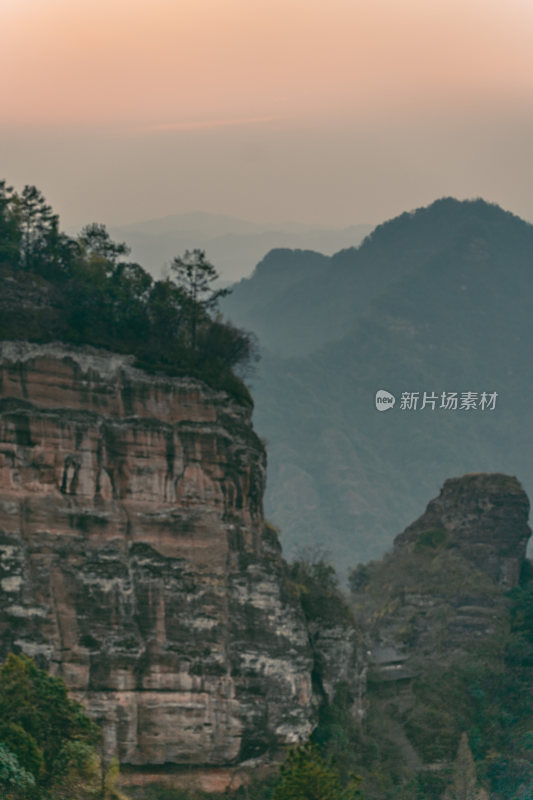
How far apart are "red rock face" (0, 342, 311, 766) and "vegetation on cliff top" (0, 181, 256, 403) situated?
4.04ft

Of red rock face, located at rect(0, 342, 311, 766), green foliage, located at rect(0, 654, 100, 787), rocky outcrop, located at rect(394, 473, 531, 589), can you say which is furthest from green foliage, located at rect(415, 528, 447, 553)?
green foliage, located at rect(0, 654, 100, 787)

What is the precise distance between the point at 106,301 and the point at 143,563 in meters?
11.3

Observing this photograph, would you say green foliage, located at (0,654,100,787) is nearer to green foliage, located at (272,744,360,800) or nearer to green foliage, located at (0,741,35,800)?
green foliage, located at (0,741,35,800)

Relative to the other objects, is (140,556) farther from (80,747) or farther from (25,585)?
(80,747)

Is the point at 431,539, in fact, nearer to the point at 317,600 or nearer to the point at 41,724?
the point at 317,600

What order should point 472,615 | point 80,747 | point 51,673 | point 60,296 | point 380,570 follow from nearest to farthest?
point 80,747, point 51,673, point 60,296, point 472,615, point 380,570

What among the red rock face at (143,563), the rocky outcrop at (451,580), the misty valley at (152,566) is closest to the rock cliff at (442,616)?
the rocky outcrop at (451,580)

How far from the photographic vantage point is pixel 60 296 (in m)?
70.2

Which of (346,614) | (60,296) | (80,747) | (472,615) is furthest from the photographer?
(472,615)

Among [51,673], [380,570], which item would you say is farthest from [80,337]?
[380,570]

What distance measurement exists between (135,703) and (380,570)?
38.0m

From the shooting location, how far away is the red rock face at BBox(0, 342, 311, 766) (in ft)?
213

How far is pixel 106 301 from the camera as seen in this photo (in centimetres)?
7156

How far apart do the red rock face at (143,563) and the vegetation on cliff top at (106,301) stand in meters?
1.23
